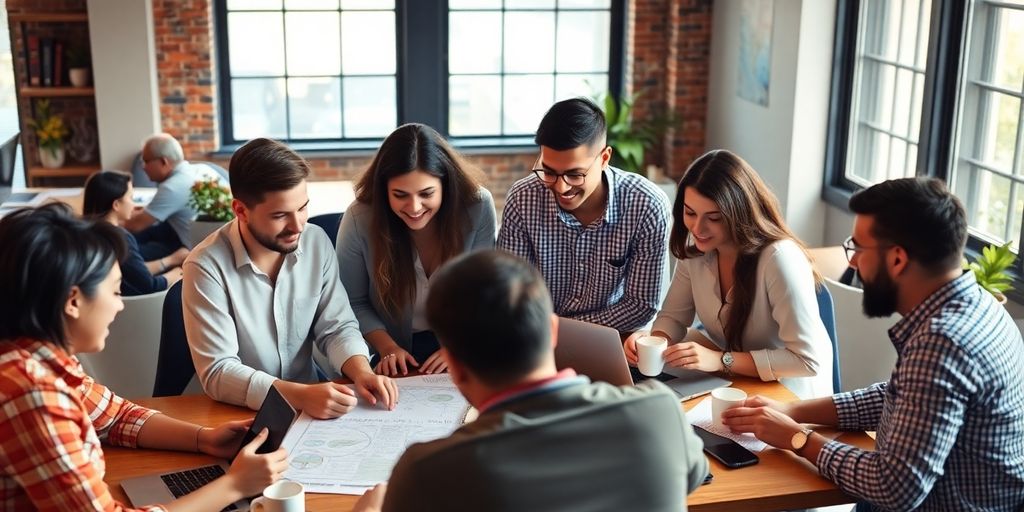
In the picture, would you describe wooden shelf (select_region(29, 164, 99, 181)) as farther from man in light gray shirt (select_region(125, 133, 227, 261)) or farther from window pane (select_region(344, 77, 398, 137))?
window pane (select_region(344, 77, 398, 137))

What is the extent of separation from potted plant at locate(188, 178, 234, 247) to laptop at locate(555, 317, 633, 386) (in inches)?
109

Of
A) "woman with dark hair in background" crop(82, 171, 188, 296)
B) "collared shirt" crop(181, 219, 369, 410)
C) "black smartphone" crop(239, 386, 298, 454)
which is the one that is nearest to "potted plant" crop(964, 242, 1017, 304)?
"collared shirt" crop(181, 219, 369, 410)

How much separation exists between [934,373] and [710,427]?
1.86 ft

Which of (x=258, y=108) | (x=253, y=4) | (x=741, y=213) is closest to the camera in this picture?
(x=741, y=213)

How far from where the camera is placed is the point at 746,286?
2.76 m

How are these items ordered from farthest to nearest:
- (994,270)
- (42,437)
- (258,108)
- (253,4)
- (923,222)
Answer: (258,108) < (253,4) < (994,270) < (923,222) < (42,437)

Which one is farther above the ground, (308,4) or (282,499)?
(308,4)

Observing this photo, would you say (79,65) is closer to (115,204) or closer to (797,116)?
(115,204)

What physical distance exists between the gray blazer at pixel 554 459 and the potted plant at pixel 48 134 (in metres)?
6.04

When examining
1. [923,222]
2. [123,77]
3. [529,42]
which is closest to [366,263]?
[923,222]

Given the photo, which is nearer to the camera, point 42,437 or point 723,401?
point 42,437

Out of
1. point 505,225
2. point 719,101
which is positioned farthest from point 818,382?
point 719,101

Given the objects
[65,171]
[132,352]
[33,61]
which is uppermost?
[33,61]

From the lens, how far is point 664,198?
10.4 ft
